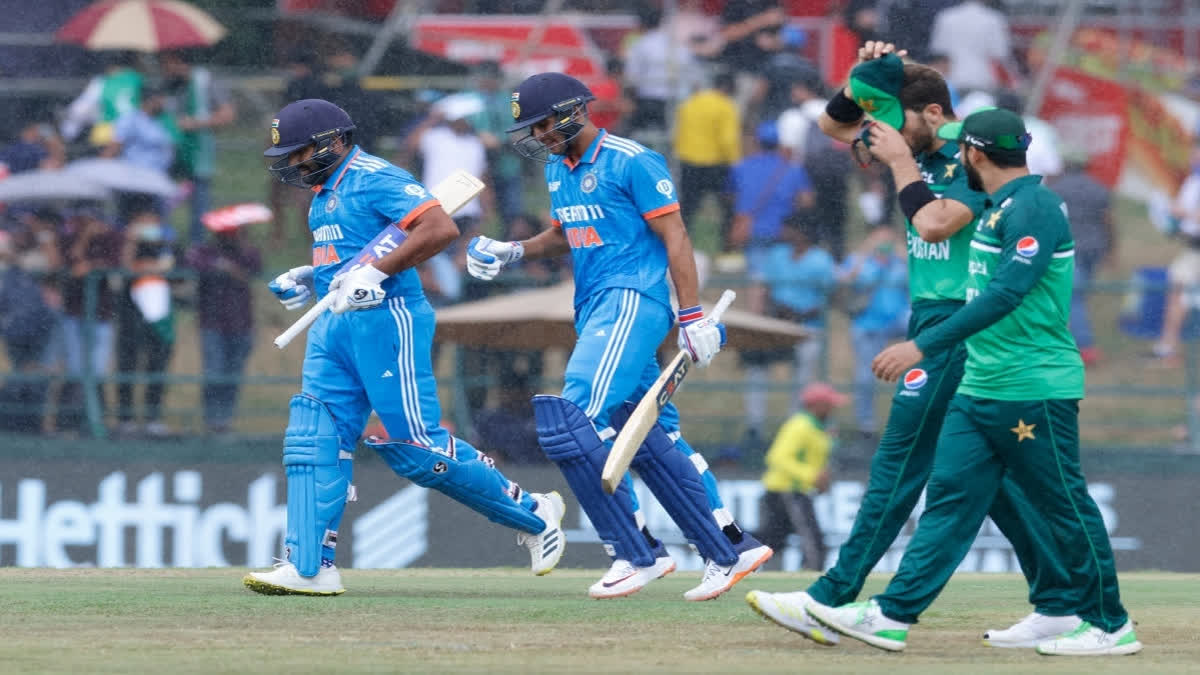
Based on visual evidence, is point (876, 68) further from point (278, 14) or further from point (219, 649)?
point (278, 14)

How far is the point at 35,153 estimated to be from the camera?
1758 cm

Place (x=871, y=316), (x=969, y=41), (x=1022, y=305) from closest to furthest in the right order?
(x=1022, y=305)
(x=871, y=316)
(x=969, y=41)

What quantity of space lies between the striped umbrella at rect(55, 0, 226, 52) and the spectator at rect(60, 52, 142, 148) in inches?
11.6

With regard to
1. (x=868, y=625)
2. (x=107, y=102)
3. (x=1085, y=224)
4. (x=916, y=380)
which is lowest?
(x=868, y=625)

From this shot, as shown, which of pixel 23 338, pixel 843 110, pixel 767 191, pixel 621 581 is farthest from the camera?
pixel 767 191

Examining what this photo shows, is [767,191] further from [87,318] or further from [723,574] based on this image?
[723,574]

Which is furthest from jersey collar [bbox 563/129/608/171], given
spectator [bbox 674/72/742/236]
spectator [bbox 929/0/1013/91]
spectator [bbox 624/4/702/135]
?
spectator [bbox 929/0/1013/91]

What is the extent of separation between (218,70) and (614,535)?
52.3 ft

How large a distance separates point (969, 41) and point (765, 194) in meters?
3.25

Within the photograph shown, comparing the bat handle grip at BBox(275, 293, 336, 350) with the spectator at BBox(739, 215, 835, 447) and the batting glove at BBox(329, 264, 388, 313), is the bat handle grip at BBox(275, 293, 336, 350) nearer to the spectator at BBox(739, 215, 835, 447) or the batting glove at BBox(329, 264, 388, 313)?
the batting glove at BBox(329, 264, 388, 313)

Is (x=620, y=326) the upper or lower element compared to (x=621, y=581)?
upper

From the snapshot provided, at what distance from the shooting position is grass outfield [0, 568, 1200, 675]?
20.1ft

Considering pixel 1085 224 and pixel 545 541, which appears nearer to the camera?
pixel 545 541

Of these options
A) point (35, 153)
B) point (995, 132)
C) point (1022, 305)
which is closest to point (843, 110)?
point (995, 132)
